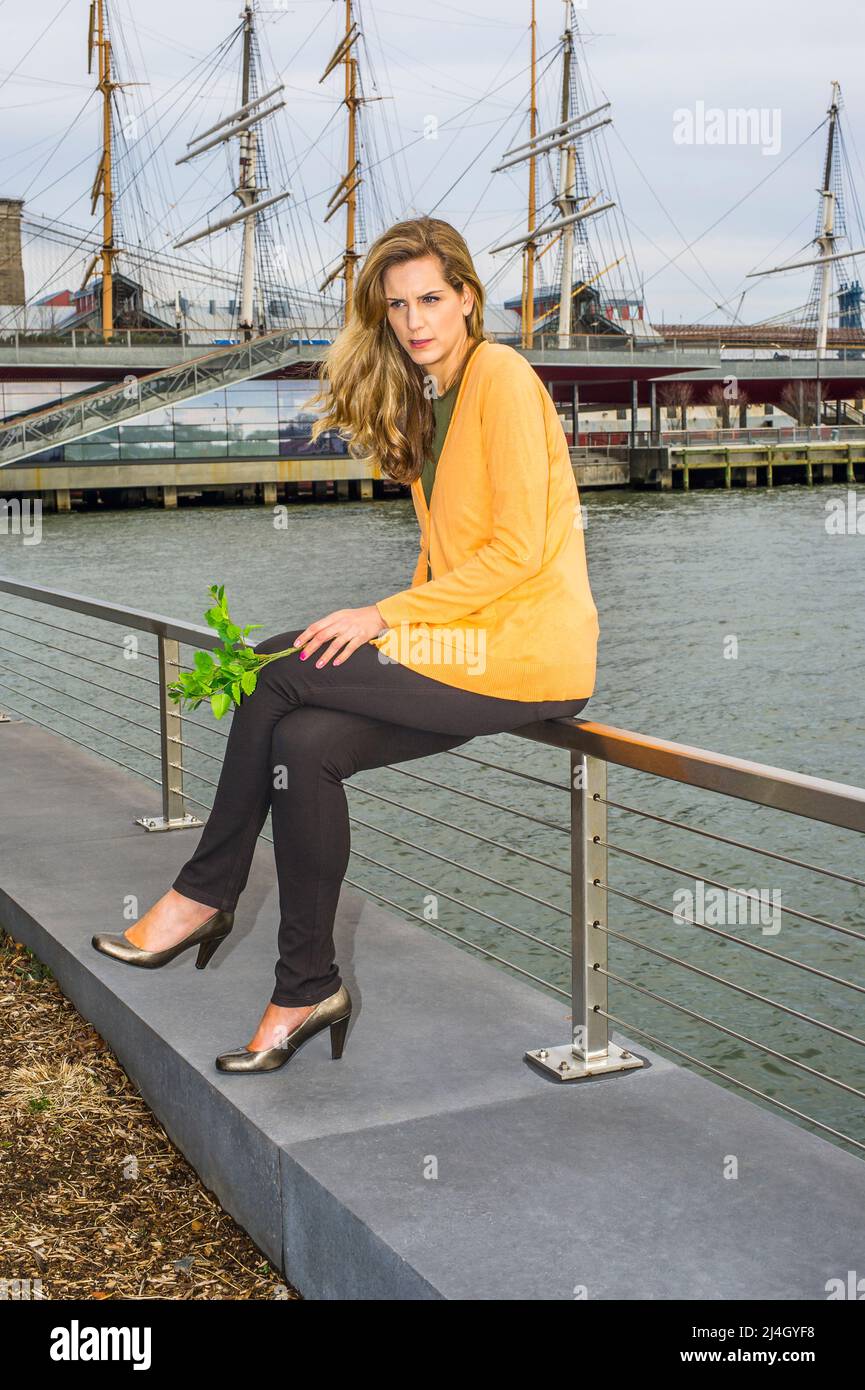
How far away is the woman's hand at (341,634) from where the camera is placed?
2.59 m

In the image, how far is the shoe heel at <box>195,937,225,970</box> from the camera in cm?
302

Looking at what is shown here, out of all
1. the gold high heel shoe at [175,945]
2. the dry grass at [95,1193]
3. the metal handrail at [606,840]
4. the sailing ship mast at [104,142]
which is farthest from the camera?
the sailing ship mast at [104,142]

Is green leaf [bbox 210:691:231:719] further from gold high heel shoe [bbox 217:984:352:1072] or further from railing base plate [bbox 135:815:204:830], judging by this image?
railing base plate [bbox 135:815:204:830]

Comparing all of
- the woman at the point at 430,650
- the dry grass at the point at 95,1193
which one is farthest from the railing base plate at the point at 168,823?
the woman at the point at 430,650

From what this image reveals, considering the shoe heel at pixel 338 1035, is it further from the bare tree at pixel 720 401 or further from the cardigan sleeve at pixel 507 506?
the bare tree at pixel 720 401

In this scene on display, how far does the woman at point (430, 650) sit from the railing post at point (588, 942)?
0.50ft

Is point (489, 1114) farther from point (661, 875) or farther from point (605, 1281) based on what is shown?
point (661, 875)

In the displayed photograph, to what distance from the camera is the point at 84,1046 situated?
3.22 meters

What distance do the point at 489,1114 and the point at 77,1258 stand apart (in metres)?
0.69

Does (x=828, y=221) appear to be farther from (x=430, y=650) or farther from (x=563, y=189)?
(x=430, y=650)

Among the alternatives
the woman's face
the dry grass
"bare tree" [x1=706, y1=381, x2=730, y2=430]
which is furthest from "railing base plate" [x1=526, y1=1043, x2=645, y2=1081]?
"bare tree" [x1=706, y1=381, x2=730, y2=430]

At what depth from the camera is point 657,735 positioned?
47.0ft

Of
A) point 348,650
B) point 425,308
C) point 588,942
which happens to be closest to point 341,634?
point 348,650

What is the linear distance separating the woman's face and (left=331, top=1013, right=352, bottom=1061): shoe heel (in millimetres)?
1180
